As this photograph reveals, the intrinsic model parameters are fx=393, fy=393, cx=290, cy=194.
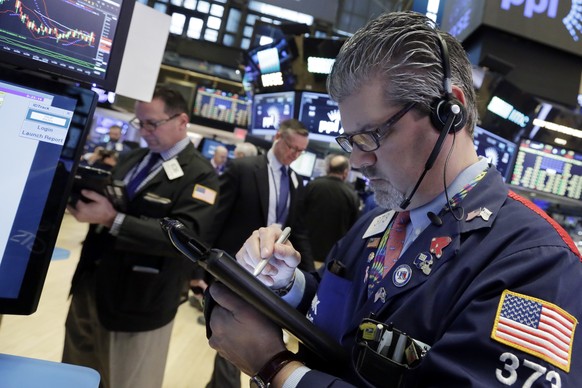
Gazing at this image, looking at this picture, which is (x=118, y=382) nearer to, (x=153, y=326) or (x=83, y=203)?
(x=153, y=326)

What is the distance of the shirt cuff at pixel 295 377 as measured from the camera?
0.74m

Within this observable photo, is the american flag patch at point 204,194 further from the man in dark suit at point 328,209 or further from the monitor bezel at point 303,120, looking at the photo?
the monitor bezel at point 303,120

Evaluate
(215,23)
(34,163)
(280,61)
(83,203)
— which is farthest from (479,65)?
(215,23)

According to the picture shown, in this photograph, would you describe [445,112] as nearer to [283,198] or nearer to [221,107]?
[283,198]

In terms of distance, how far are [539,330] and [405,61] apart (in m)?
0.60

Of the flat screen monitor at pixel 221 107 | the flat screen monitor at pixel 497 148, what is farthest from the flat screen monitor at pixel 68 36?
the flat screen monitor at pixel 221 107

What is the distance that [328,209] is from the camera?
4.21 metres

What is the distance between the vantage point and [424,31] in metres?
0.91

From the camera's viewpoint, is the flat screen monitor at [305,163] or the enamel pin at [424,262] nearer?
the enamel pin at [424,262]

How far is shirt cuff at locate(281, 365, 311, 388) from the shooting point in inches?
29.0

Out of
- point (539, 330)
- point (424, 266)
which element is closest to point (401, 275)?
point (424, 266)

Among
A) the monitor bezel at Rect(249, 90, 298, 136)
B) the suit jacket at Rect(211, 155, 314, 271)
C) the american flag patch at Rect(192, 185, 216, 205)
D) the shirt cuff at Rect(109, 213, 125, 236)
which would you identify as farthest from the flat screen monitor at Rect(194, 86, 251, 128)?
the shirt cuff at Rect(109, 213, 125, 236)

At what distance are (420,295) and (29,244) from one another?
2.55ft

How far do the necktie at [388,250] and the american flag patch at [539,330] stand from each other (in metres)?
0.33
